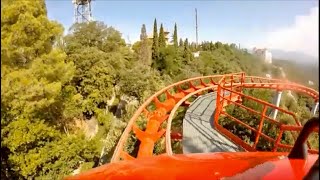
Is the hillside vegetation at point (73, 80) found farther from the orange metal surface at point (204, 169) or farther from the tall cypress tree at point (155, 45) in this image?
the orange metal surface at point (204, 169)

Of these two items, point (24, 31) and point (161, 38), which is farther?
point (161, 38)

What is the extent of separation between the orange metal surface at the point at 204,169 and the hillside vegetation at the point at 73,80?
52 cm

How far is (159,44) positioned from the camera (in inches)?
734

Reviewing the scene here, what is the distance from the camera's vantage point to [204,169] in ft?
6.92

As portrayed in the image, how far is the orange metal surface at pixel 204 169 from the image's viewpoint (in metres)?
1.72

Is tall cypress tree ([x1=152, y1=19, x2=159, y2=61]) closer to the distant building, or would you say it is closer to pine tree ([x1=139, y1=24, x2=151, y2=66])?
pine tree ([x1=139, y1=24, x2=151, y2=66])

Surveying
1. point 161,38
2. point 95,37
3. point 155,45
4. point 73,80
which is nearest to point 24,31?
point 73,80

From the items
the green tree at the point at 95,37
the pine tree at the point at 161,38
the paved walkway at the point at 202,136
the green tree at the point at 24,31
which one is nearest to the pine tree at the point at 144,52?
the pine tree at the point at 161,38

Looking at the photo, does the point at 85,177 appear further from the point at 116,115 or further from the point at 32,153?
the point at 116,115

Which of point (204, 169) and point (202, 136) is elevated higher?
point (204, 169)

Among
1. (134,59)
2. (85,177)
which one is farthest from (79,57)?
(85,177)

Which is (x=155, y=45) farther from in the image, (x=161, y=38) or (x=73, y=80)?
(x=73, y=80)

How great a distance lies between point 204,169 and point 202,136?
437 cm

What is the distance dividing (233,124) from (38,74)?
31.2ft
